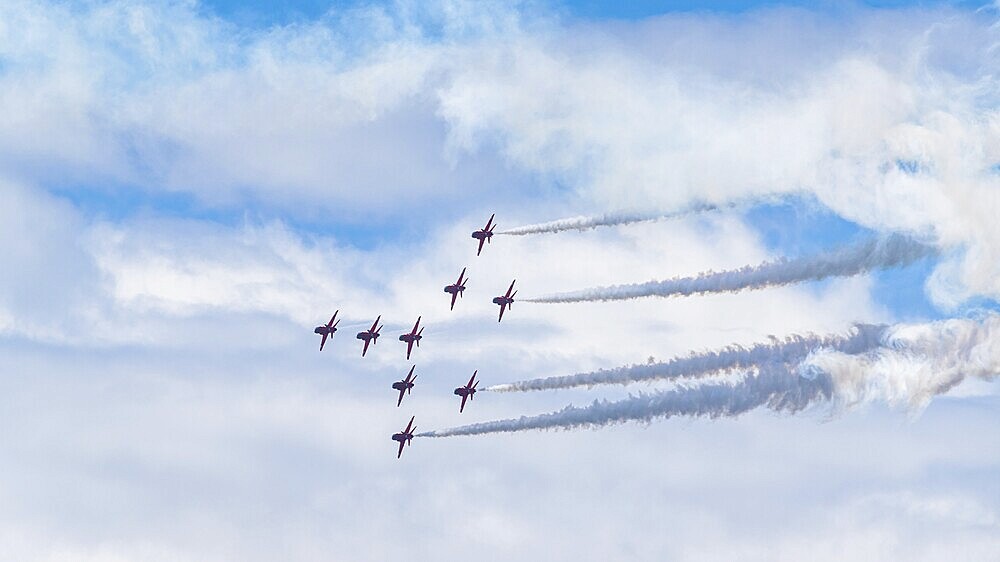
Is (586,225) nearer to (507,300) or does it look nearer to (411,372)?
(507,300)

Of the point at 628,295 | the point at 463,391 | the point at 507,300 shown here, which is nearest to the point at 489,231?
the point at 507,300

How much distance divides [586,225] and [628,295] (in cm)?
515

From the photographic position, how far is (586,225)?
109m

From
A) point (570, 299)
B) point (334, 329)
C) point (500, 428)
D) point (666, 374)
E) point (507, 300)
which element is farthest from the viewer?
point (334, 329)

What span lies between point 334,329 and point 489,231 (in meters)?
20.8

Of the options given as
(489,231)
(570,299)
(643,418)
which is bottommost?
(643,418)

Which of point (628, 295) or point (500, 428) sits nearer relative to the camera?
point (628, 295)

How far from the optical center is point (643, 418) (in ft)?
367

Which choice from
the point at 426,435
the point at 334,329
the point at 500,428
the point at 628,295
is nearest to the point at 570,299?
the point at 628,295

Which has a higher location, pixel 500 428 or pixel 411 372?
pixel 411 372

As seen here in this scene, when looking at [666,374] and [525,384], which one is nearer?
[666,374]

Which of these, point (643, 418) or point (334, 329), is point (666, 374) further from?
point (334, 329)

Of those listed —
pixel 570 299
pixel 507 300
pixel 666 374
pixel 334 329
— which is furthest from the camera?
pixel 334 329

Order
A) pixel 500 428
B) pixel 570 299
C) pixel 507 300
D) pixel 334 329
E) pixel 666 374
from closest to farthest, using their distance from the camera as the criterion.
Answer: pixel 666 374 → pixel 570 299 → pixel 500 428 → pixel 507 300 → pixel 334 329
